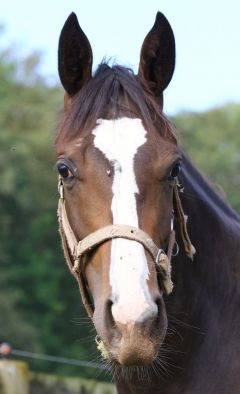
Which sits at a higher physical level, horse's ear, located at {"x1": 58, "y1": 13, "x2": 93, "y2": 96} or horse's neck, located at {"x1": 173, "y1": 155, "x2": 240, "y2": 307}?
horse's ear, located at {"x1": 58, "y1": 13, "x2": 93, "y2": 96}

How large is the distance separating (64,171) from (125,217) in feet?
1.56

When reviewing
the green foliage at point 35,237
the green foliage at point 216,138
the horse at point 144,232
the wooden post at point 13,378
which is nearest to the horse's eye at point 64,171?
the horse at point 144,232

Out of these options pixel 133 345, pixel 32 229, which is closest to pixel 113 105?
pixel 133 345

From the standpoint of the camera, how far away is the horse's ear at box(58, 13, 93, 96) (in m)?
4.85

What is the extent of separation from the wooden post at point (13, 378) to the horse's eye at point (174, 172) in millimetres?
4484

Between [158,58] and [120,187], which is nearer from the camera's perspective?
[120,187]

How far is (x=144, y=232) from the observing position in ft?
14.2

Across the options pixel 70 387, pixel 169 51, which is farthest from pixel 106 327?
pixel 70 387

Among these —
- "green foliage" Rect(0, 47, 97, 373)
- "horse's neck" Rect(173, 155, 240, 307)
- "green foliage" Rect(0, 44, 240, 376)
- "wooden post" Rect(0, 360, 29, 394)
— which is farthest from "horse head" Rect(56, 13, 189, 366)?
"green foliage" Rect(0, 47, 97, 373)

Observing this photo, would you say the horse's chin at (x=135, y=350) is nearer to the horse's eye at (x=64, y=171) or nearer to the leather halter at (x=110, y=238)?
the leather halter at (x=110, y=238)

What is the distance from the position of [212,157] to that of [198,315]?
199 feet

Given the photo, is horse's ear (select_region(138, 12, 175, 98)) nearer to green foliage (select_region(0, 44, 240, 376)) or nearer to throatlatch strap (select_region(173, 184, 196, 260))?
throatlatch strap (select_region(173, 184, 196, 260))

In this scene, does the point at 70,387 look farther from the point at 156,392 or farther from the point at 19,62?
the point at 19,62

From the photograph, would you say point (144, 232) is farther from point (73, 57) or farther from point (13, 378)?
point (13, 378)
